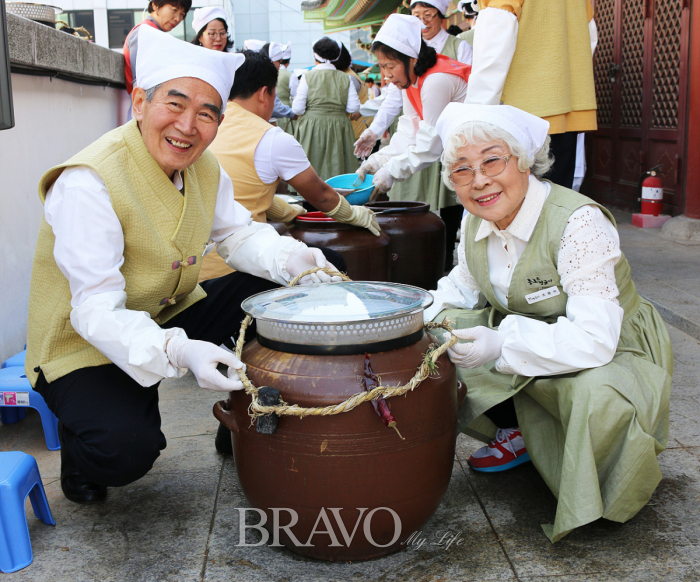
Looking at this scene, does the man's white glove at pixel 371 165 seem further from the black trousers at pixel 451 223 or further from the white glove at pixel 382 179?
the black trousers at pixel 451 223

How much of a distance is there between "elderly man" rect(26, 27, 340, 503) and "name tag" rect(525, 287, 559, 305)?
96cm

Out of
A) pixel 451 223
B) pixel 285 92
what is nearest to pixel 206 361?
pixel 451 223

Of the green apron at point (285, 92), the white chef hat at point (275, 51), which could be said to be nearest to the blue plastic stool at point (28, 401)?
the white chef hat at point (275, 51)

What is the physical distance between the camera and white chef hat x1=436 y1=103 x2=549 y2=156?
80.8 inches

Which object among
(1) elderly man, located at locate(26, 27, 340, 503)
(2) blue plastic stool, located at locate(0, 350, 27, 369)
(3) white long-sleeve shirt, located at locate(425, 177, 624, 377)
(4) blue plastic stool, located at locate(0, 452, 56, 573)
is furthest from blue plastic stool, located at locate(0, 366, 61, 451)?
(3) white long-sleeve shirt, located at locate(425, 177, 624, 377)

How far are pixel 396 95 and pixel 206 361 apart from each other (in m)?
4.52

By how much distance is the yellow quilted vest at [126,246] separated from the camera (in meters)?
2.00

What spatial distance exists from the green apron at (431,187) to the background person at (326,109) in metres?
2.38

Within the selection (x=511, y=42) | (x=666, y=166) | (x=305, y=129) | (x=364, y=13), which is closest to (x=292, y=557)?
(x=511, y=42)

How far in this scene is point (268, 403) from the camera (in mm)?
1626

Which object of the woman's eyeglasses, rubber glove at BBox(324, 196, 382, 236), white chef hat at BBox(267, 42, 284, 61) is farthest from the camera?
A: white chef hat at BBox(267, 42, 284, 61)

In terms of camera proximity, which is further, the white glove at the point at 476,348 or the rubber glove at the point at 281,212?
the rubber glove at the point at 281,212

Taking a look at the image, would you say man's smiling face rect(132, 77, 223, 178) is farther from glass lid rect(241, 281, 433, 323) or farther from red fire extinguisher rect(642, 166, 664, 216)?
red fire extinguisher rect(642, 166, 664, 216)

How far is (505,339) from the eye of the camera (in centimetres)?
200
